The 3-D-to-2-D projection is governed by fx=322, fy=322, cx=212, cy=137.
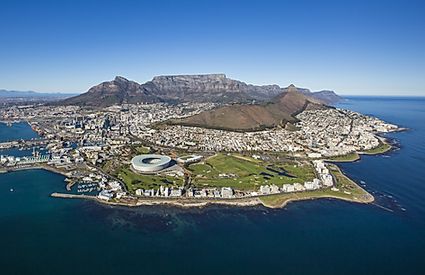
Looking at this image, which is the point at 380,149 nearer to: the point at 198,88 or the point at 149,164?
the point at 149,164

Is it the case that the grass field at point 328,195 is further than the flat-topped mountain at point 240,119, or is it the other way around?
the flat-topped mountain at point 240,119

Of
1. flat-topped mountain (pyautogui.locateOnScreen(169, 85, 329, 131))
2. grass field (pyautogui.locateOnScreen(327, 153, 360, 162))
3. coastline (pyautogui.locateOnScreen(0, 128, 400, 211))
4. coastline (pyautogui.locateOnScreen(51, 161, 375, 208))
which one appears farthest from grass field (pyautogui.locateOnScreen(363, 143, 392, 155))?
flat-topped mountain (pyautogui.locateOnScreen(169, 85, 329, 131))

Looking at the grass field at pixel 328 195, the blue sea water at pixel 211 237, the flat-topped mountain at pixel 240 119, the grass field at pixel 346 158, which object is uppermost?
the flat-topped mountain at pixel 240 119

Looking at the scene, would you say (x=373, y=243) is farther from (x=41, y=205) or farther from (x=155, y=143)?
(x=155, y=143)

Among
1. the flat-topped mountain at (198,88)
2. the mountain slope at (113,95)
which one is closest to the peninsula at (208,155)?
the mountain slope at (113,95)

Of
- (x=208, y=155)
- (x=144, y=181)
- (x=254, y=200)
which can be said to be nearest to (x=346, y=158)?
(x=208, y=155)

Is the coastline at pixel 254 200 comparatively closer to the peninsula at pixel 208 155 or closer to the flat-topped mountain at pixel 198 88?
the peninsula at pixel 208 155

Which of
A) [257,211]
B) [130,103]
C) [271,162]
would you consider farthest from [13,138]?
[130,103]

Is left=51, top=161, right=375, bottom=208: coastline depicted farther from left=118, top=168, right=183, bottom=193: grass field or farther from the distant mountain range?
the distant mountain range
